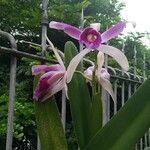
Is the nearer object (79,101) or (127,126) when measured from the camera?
(127,126)

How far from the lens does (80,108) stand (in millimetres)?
844

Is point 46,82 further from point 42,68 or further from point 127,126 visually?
point 127,126

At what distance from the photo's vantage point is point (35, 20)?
4016 mm

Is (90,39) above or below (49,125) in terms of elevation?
above

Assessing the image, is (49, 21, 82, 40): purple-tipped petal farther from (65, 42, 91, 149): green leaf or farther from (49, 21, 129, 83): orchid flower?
(65, 42, 91, 149): green leaf

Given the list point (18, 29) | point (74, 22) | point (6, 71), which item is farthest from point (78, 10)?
point (6, 71)

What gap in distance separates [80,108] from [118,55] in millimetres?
140

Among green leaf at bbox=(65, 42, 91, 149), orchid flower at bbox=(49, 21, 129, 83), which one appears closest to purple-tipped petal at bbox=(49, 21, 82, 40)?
orchid flower at bbox=(49, 21, 129, 83)

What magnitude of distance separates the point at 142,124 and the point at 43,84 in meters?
0.20

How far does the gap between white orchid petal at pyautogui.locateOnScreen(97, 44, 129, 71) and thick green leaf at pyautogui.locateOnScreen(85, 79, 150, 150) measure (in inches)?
2.0

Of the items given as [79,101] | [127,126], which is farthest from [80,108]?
[127,126]

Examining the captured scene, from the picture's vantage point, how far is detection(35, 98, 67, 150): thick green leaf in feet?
2.65

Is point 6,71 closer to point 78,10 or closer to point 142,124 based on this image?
point 78,10

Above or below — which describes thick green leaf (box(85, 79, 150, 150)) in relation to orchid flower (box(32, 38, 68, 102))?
below
